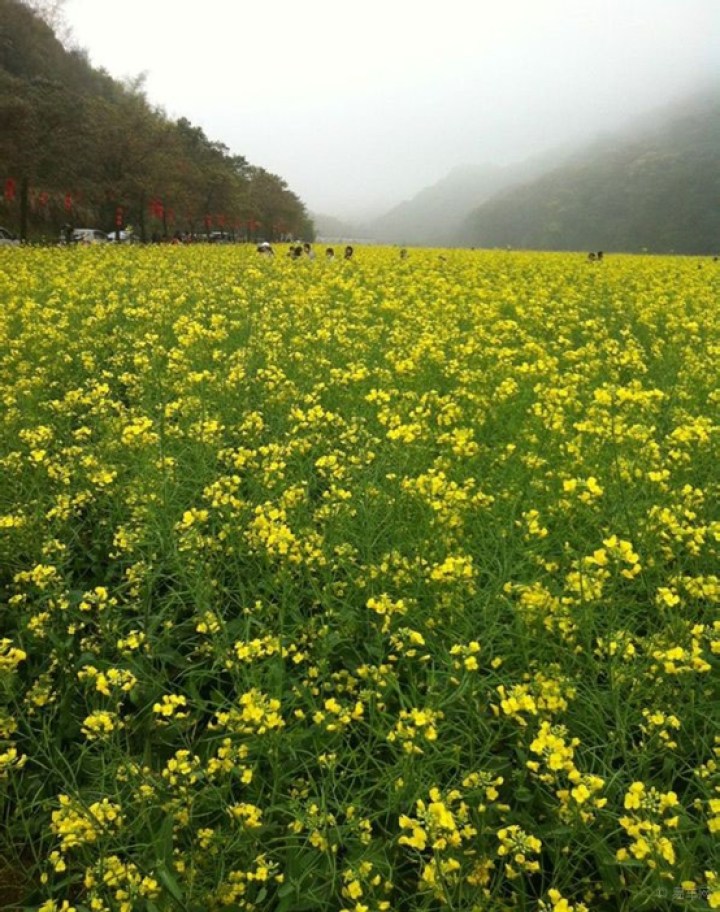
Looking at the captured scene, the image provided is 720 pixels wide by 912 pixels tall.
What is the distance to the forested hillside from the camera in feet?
76.8

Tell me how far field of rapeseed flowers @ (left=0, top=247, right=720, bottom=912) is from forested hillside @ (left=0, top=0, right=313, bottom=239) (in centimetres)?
2239

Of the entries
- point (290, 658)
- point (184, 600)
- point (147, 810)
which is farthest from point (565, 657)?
point (184, 600)

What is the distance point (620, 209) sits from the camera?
90062 millimetres

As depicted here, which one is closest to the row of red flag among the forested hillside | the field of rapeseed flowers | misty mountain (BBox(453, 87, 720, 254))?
the forested hillside

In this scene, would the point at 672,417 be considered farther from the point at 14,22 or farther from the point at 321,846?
the point at 14,22

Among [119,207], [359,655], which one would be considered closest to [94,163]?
[119,207]

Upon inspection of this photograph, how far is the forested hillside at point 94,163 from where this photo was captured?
2342 cm

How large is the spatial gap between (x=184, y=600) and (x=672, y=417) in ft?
12.3

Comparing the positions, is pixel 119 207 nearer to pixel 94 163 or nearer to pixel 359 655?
pixel 94 163

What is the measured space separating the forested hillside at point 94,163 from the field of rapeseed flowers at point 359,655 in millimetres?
22392

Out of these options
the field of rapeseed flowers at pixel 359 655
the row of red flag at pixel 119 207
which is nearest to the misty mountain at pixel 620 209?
the row of red flag at pixel 119 207

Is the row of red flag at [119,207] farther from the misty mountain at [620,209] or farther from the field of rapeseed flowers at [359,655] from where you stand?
the misty mountain at [620,209]

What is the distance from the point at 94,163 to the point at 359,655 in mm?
31904

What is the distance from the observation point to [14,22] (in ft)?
169
